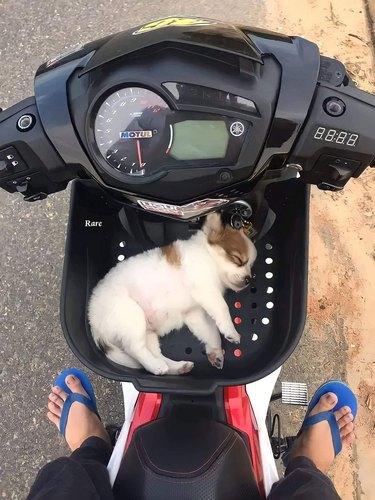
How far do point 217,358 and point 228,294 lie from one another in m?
0.18

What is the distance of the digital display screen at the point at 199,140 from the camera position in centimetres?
89

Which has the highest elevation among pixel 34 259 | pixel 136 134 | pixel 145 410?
pixel 136 134

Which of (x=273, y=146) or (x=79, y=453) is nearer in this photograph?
(x=273, y=146)

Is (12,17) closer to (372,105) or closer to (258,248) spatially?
(258,248)

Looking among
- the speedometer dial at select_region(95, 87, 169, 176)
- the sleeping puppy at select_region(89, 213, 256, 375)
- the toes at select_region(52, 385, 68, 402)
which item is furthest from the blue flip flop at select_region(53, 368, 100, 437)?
the speedometer dial at select_region(95, 87, 169, 176)

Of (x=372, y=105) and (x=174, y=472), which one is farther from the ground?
(x=372, y=105)

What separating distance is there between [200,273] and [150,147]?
0.56 meters

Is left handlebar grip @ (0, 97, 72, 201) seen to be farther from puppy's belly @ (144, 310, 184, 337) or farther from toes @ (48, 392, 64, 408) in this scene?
toes @ (48, 392, 64, 408)

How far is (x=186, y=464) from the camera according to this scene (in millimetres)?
1107

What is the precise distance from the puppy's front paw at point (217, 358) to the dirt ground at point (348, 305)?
0.59 m

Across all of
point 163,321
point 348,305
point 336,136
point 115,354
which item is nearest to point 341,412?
point 348,305

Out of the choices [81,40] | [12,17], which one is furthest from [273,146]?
[12,17]

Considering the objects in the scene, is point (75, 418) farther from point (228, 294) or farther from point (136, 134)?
point (136, 134)

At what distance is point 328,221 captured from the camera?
1.96 meters
